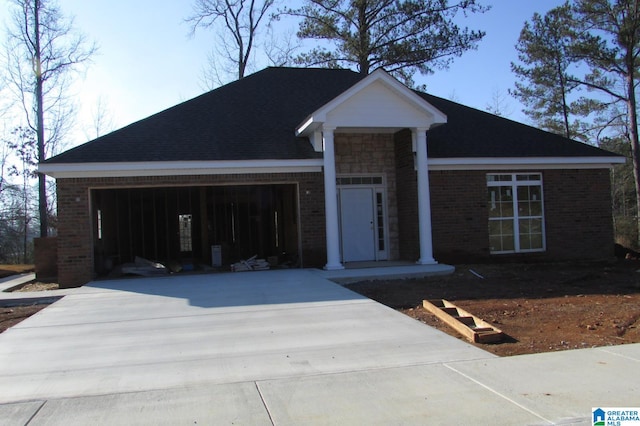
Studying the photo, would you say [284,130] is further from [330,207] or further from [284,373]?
[284,373]

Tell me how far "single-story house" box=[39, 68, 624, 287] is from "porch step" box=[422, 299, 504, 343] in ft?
15.8

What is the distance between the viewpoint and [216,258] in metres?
16.4

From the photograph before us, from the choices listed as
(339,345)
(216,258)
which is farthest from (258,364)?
(216,258)

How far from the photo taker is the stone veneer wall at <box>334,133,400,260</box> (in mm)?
14766

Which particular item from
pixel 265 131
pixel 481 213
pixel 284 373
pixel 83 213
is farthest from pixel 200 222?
pixel 284 373

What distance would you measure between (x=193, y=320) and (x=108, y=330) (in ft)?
3.93

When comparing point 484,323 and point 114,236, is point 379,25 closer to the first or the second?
point 114,236

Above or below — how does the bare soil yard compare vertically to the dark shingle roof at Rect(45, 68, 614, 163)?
below

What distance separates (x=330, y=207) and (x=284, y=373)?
7812 millimetres

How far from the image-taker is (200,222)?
17.4 m

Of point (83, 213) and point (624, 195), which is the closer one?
point (83, 213)

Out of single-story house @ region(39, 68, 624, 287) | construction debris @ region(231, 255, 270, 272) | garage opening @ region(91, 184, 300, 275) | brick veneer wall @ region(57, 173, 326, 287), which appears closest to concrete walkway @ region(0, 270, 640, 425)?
brick veneer wall @ region(57, 173, 326, 287)

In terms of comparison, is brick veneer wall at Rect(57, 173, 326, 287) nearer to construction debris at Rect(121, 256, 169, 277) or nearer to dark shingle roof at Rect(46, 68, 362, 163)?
dark shingle roof at Rect(46, 68, 362, 163)

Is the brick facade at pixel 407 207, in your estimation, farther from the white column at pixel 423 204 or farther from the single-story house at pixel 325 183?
the white column at pixel 423 204
